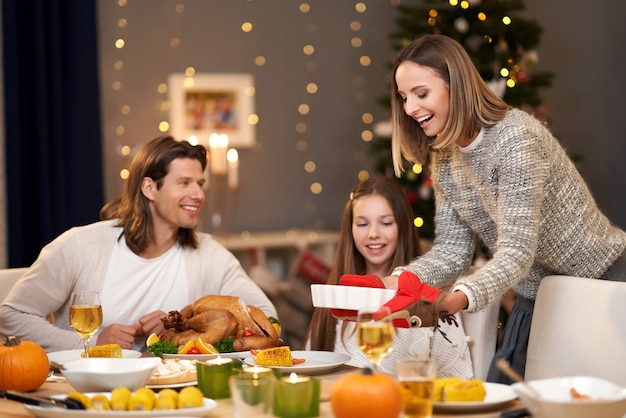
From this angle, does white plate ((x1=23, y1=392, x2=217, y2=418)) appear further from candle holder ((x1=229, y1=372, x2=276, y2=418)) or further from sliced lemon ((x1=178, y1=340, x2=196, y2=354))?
sliced lemon ((x1=178, y1=340, x2=196, y2=354))

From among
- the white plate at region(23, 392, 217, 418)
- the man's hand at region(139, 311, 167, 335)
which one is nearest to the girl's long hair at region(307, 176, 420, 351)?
the man's hand at region(139, 311, 167, 335)

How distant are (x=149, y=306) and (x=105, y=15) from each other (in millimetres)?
2928

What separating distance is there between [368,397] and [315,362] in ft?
2.11

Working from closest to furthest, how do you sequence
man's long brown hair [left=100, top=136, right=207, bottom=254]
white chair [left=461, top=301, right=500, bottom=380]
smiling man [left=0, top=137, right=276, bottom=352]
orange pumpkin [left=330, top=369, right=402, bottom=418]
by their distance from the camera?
orange pumpkin [left=330, top=369, right=402, bottom=418] < white chair [left=461, top=301, right=500, bottom=380] < smiling man [left=0, top=137, right=276, bottom=352] < man's long brown hair [left=100, top=136, right=207, bottom=254]

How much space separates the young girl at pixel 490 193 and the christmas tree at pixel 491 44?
2.35m

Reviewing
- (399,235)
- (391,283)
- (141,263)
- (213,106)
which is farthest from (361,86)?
(391,283)

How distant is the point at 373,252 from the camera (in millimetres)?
2895

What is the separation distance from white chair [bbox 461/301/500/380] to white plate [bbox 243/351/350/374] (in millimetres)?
622

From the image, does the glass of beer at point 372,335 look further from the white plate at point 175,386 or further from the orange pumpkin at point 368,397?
the white plate at point 175,386

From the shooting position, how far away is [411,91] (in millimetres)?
2154

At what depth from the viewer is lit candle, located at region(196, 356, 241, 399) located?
5.61 feet

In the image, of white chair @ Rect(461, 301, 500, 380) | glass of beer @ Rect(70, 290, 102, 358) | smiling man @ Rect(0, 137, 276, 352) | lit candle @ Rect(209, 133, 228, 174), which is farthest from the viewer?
lit candle @ Rect(209, 133, 228, 174)

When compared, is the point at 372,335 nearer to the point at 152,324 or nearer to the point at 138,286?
the point at 152,324

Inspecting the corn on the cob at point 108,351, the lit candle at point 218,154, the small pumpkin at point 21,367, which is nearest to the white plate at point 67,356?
the corn on the cob at point 108,351
